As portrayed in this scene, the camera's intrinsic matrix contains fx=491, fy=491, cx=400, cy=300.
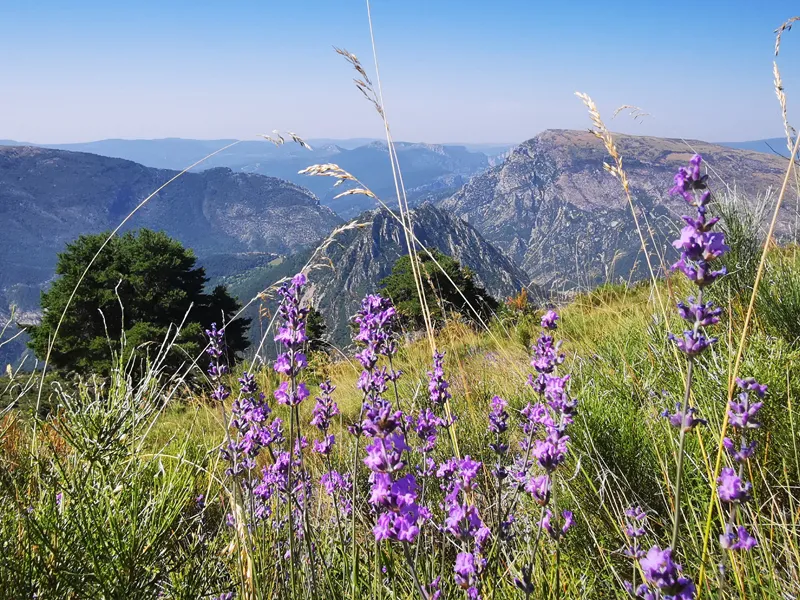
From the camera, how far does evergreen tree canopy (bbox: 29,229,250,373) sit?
25172 mm

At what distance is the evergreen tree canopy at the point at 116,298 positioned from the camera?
2517cm

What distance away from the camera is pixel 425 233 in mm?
196375

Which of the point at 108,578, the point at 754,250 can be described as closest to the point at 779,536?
the point at 108,578

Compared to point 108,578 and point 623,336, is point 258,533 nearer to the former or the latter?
point 108,578

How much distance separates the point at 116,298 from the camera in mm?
24312

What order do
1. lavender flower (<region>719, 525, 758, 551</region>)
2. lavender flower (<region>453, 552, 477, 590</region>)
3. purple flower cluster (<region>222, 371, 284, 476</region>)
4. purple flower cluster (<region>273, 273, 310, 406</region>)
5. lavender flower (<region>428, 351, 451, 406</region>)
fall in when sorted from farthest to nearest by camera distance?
1. lavender flower (<region>428, 351, 451, 406</region>)
2. purple flower cluster (<region>222, 371, 284, 476</region>)
3. purple flower cluster (<region>273, 273, 310, 406</region>)
4. lavender flower (<region>453, 552, 477, 590</region>)
5. lavender flower (<region>719, 525, 758, 551</region>)

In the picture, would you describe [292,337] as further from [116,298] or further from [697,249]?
[116,298]

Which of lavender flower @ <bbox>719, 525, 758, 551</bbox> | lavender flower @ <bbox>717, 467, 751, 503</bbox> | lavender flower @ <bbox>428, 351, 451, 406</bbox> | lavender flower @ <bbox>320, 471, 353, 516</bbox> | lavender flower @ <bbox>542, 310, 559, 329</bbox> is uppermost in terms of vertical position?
lavender flower @ <bbox>542, 310, 559, 329</bbox>

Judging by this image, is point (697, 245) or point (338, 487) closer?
point (697, 245)

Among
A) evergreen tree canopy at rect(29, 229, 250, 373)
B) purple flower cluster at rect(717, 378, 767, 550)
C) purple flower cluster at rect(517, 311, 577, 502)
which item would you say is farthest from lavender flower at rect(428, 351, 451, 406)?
evergreen tree canopy at rect(29, 229, 250, 373)

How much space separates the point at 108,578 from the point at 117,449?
1.53 feet

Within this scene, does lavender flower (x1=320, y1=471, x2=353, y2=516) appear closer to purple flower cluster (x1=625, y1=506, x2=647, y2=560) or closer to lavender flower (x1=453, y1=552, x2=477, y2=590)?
lavender flower (x1=453, y1=552, x2=477, y2=590)

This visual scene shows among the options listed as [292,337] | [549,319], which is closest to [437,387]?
[549,319]

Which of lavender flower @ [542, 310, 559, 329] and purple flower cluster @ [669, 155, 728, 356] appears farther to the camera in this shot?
lavender flower @ [542, 310, 559, 329]
